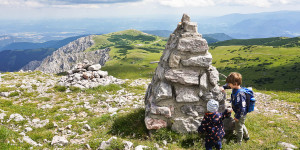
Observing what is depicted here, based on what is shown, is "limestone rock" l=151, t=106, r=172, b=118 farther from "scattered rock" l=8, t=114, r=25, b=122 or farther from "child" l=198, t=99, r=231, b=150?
"scattered rock" l=8, t=114, r=25, b=122

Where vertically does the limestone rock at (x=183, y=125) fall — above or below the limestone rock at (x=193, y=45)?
below

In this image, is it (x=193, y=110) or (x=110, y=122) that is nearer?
(x=193, y=110)

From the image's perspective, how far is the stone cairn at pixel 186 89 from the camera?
30.3 ft

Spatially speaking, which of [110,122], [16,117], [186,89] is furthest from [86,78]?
[186,89]

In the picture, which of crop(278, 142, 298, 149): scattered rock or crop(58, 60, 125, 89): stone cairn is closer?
crop(278, 142, 298, 149): scattered rock

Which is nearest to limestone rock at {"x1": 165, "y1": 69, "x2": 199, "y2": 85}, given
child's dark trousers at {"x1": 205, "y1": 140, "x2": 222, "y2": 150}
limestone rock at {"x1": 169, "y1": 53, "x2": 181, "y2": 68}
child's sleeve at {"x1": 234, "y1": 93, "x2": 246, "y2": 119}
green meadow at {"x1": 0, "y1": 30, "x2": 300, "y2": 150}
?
limestone rock at {"x1": 169, "y1": 53, "x2": 181, "y2": 68}

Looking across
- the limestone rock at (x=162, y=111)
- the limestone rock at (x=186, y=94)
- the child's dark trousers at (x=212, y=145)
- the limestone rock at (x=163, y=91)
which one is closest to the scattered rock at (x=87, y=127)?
the limestone rock at (x=162, y=111)

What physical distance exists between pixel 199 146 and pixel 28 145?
8.04m

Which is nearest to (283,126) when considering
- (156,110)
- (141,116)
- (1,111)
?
(156,110)

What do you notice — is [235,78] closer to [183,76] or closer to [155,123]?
[183,76]

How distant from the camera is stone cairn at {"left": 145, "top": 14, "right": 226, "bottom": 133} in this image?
363 inches

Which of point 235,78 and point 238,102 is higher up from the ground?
point 235,78

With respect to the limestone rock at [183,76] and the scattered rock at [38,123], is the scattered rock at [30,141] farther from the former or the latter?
the limestone rock at [183,76]

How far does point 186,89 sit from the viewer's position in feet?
31.1
